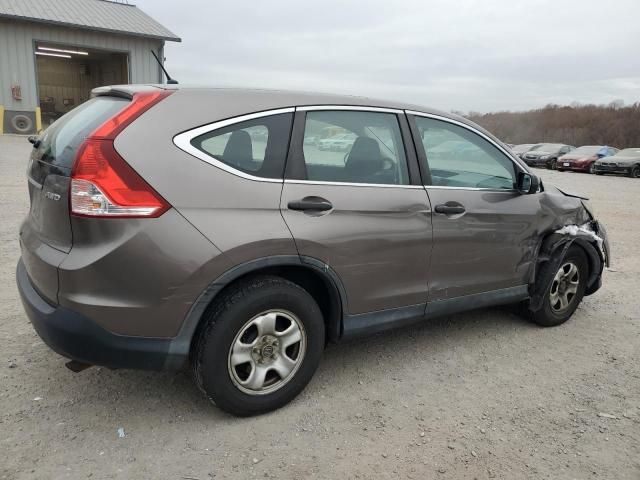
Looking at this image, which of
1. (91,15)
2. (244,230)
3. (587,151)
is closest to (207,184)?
(244,230)

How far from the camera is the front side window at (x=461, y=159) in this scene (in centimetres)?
334

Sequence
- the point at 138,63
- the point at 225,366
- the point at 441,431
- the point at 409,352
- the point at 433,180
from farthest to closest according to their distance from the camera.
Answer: the point at 138,63 < the point at 409,352 < the point at 433,180 < the point at 441,431 < the point at 225,366

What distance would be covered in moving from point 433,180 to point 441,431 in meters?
1.50

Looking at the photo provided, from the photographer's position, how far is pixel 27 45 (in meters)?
19.4

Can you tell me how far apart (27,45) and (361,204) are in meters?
21.2

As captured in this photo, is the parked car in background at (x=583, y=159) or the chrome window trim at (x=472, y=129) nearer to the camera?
the chrome window trim at (x=472, y=129)

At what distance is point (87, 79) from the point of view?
30.5 metres

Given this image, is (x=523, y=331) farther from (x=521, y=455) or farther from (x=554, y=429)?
(x=521, y=455)

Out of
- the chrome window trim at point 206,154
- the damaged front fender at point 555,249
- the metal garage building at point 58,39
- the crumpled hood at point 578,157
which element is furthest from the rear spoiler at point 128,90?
the crumpled hood at point 578,157

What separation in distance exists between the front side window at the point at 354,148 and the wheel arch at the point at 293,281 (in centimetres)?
48

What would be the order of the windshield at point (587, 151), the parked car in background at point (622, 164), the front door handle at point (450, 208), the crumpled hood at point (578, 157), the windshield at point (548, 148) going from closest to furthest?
the front door handle at point (450, 208)
the parked car in background at point (622, 164)
the crumpled hood at point (578, 157)
the windshield at point (587, 151)
the windshield at point (548, 148)

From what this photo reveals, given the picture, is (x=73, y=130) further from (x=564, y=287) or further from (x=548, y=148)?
(x=548, y=148)

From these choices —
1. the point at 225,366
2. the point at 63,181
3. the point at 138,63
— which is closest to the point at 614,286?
the point at 225,366

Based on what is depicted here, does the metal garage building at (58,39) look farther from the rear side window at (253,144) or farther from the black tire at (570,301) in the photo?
the rear side window at (253,144)
